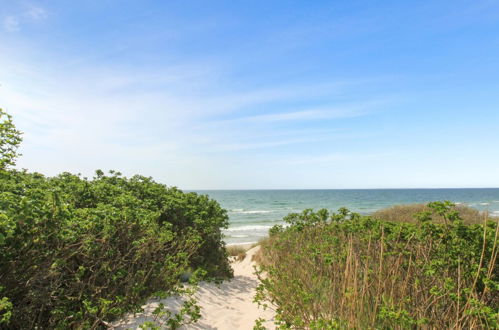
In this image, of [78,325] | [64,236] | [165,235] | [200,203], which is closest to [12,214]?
[64,236]

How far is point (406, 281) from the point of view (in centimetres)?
400

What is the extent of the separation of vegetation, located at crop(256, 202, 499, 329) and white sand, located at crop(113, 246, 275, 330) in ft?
2.78

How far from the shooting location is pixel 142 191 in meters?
9.56

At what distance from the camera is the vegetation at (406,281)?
380cm

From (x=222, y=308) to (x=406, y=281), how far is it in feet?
14.0

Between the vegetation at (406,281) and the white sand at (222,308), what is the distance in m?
0.85

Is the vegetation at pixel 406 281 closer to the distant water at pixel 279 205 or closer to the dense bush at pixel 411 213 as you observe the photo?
the distant water at pixel 279 205

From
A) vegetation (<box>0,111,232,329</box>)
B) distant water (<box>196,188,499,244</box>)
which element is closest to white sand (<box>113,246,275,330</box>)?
vegetation (<box>0,111,232,329</box>)

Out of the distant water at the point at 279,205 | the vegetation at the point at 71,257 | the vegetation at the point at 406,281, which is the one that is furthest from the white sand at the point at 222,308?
the distant water at the point at 279,205

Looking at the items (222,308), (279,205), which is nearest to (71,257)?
(222,308)

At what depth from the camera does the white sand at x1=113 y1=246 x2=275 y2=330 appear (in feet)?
17.9

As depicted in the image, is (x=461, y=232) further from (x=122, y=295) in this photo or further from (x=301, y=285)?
(x=122, y=295)

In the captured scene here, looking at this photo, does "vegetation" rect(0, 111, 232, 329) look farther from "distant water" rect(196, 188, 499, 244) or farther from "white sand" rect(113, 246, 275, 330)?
"distant water" rect(196, 188, 499, 244)

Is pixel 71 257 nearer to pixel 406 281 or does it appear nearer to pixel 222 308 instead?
pixel 222 308
